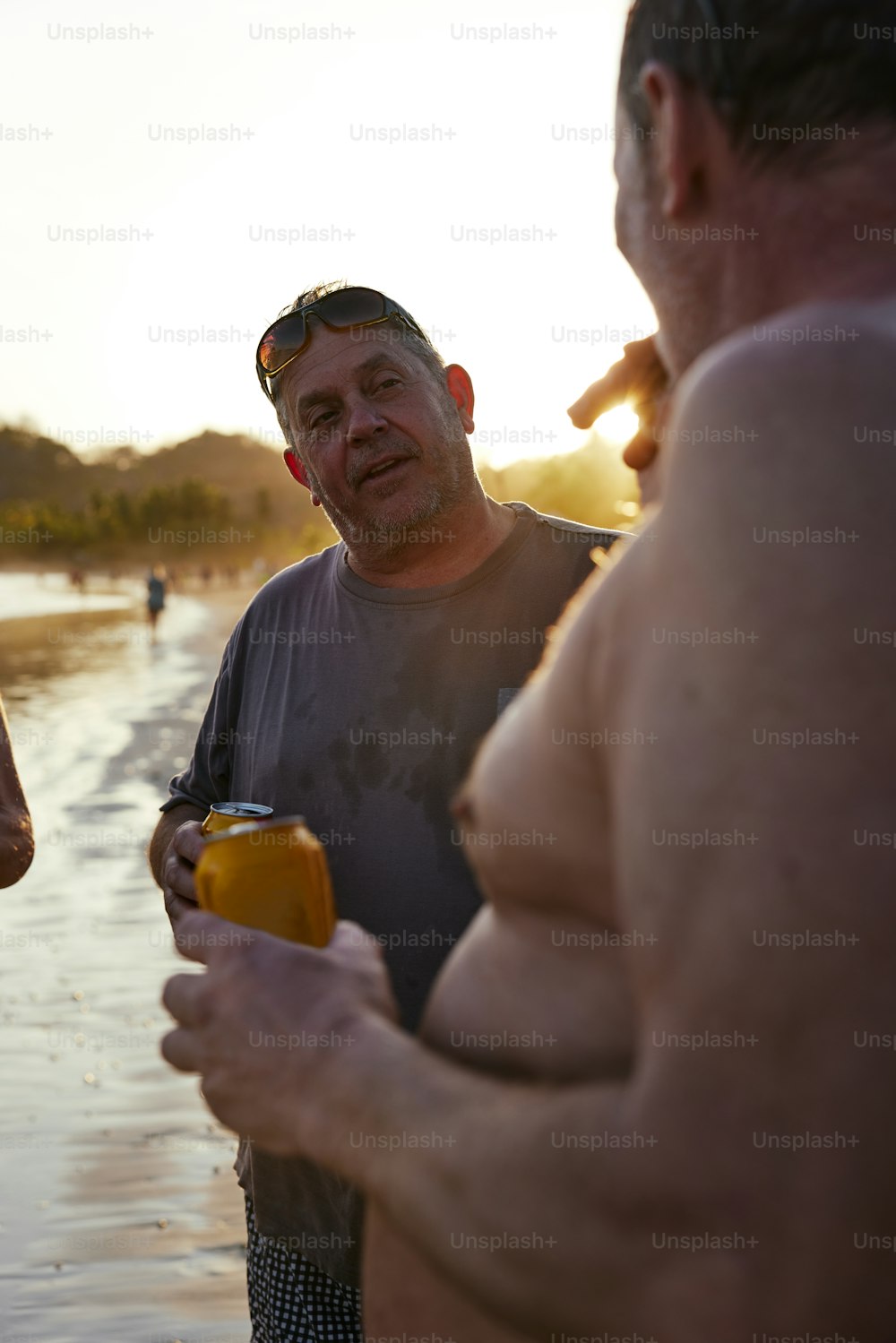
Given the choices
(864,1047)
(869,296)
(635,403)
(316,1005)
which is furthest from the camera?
(635,403)

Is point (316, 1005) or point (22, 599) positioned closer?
point (316, 1005)

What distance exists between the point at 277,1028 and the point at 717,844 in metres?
0.58

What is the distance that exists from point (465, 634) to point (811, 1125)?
7.09 feet

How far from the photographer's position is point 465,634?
304 cm

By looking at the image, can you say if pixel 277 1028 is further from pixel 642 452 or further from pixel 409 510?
pixel 409 510

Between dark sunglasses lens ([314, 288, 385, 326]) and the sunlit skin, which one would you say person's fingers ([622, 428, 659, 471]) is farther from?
dark sunglasses lens ([314, 288, 385, 326])

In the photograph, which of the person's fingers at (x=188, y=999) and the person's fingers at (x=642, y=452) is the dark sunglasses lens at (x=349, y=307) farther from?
the person's fingers at (x=188, y=999)

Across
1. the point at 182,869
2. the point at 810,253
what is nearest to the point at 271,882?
the point at 810,253

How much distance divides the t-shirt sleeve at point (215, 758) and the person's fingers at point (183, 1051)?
1903 mm

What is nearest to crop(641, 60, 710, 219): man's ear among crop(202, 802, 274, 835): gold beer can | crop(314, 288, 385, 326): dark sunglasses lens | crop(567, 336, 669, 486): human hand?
crop(567, 336, 669, 486): human hand

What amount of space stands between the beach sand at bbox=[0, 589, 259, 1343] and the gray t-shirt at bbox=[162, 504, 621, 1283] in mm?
2222

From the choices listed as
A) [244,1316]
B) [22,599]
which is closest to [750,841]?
[244,1316]

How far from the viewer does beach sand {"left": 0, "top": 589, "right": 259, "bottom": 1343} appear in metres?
4.69

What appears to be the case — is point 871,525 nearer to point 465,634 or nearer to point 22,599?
point 465,634
